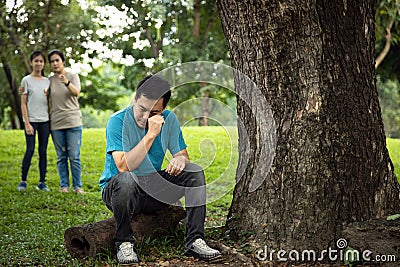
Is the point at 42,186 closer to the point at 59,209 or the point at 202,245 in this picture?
the point at 59,209

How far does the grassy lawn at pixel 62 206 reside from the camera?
459 cm

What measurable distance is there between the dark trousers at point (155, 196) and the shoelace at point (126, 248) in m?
0.03

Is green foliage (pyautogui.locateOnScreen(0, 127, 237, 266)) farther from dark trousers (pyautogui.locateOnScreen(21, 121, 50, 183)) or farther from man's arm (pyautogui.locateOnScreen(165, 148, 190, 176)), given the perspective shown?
dark trousers (pyautogui.locateOnScreen(21, 121, 50, 183))

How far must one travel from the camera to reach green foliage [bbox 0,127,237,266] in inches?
180

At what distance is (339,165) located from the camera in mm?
4156

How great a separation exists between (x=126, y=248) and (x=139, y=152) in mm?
704

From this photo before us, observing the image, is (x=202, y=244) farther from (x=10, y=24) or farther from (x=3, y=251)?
(x=10, y=24)

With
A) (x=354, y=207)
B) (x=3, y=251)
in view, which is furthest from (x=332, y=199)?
(x=3, y=251)

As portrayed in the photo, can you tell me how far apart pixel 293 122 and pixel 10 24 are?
43.1 ft

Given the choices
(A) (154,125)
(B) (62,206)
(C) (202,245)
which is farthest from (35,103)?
(C) (202,245)

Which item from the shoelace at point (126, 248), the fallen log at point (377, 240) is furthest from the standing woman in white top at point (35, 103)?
the fallen log at point (377, 240)

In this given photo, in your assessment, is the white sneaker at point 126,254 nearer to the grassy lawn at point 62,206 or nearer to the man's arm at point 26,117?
the grassy lawn at point 62,206

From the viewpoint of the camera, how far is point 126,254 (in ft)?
13.6

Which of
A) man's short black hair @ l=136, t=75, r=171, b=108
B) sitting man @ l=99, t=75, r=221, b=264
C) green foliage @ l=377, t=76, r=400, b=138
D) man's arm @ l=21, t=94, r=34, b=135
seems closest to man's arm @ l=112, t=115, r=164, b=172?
sitting man @ l=99, t=75, r=221, b=264
